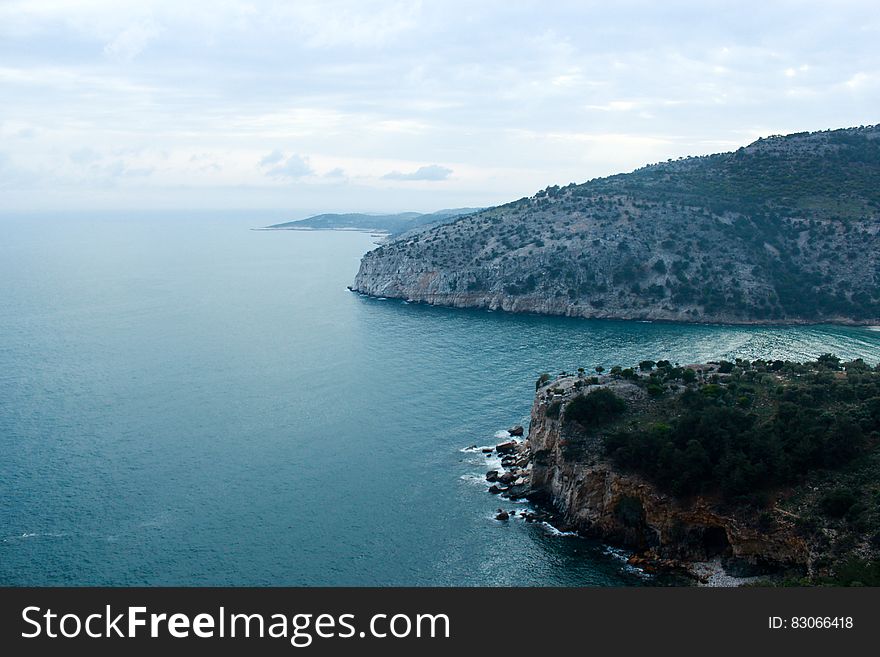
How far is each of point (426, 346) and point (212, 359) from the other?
27.9 meters

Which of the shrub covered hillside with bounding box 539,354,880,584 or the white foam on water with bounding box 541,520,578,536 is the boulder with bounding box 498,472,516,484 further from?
the white foam on water with bounding box 541,520,578,536

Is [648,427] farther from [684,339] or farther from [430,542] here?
[684,339]

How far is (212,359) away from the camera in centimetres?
9306

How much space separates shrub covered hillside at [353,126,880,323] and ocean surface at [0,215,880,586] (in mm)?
8119

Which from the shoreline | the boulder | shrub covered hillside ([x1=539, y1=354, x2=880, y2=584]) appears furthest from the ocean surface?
shrub covered hillside ([x1=539, y1=354, x2=880, y2=584])

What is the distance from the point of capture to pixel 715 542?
1761 inches

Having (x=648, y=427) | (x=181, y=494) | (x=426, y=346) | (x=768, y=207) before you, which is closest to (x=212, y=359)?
(x=426, y=346)

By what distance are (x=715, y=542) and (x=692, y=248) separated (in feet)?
320

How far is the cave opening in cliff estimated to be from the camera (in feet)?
145

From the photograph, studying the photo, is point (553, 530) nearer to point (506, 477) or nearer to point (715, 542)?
point (506, 477)

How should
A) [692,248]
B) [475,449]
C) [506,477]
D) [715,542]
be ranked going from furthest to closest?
[692,248]
[475,449]
[506,477]
[715,542]

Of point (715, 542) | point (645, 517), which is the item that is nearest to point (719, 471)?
point (715, 542)

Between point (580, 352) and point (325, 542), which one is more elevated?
point (580, 352)

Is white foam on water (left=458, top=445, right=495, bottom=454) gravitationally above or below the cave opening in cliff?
above
